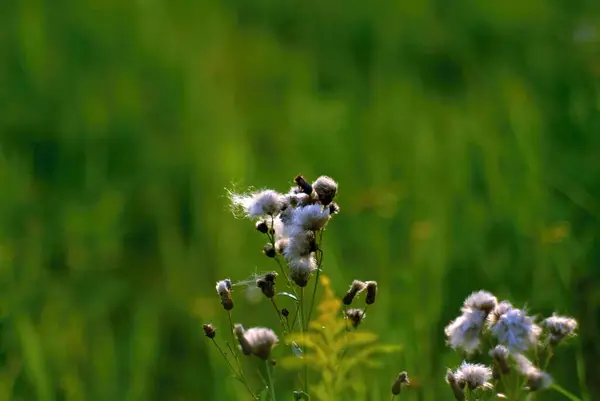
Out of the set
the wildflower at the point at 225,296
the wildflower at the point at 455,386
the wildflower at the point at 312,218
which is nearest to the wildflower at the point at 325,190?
the wildflower at the point at 312,218

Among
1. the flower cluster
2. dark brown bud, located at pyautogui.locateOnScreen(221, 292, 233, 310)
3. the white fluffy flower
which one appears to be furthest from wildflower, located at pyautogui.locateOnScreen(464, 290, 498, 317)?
dark brown bud, located at pyautogui.locateOnScreen(221, 292, 233, 310)

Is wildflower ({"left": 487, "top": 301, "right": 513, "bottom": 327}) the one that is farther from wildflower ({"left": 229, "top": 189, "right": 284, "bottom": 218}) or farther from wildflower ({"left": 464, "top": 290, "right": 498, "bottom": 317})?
wildflower ({"left": 229, "top": 189, "right": 284, "bottom": 218})

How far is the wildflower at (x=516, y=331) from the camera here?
4.91ft

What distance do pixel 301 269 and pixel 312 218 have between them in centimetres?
9

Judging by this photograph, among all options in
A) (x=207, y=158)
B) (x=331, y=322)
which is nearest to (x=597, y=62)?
(x=207, y=158)

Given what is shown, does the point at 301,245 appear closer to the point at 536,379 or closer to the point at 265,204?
the point at 265,204

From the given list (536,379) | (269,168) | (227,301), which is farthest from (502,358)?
(269,168)

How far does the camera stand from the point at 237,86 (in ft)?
18.1

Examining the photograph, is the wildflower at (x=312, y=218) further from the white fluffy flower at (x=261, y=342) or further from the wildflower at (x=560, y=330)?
the wildflower at (x=560, y=330)

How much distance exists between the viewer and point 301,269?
1648mm

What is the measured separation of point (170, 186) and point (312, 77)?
1393mm

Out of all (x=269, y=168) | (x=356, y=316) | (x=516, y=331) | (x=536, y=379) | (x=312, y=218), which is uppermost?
(x=269, y=168)

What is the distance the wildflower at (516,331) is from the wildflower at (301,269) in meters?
0.33

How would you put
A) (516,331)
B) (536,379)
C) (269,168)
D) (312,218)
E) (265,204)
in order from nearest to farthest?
(536,379) → (516,331) → (312,218) → (265,204) → (269,168)
